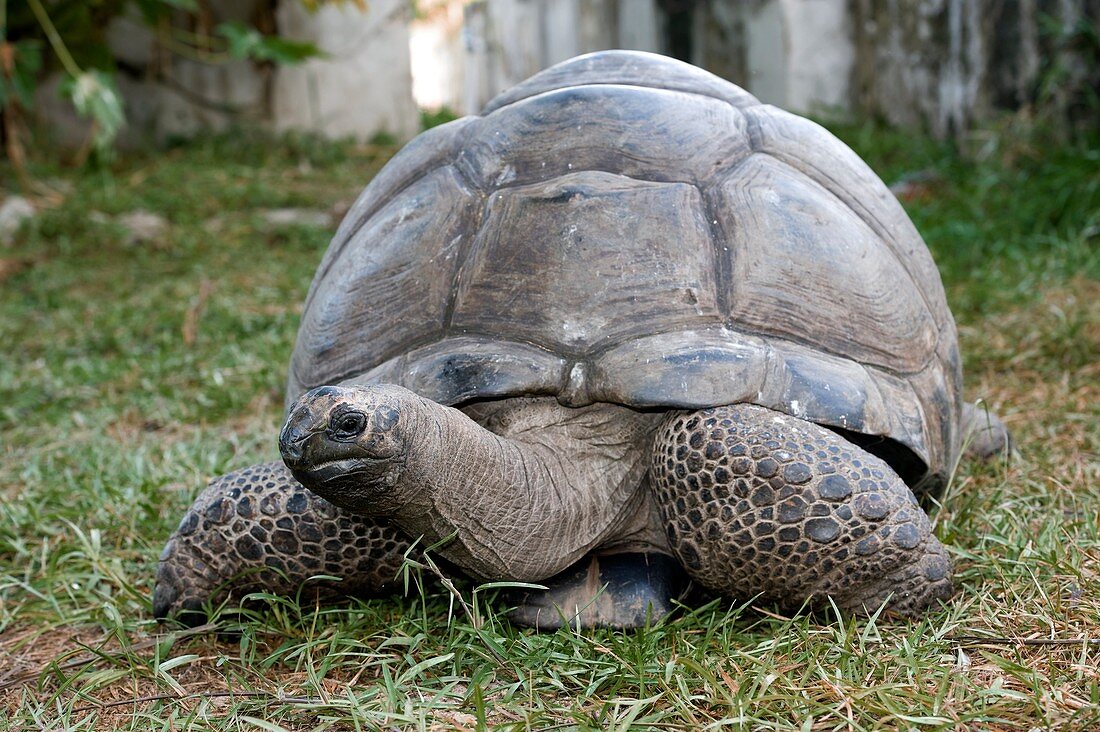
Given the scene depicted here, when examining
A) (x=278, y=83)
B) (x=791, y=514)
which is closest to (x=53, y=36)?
(x=278, y=83)

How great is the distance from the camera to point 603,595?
7.42 feet

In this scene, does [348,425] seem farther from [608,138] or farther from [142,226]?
[142,226]

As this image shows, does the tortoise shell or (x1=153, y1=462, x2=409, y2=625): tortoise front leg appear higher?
the tortoise shell

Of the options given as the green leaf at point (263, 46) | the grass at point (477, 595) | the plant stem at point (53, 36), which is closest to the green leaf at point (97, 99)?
the plant stem at point (53, 36)

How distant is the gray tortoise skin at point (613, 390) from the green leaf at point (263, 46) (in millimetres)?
6005

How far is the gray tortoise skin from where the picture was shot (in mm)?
2117

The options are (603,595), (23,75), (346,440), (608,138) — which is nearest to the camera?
(346,440)

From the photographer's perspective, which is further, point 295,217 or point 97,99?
point 295,217

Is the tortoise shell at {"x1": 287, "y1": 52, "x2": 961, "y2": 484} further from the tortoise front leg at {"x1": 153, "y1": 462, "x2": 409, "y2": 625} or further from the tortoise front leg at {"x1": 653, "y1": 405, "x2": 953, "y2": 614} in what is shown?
the tortoise front leg at {"x1": 153, "y1": 462, "x2": 409, "y2": 625}

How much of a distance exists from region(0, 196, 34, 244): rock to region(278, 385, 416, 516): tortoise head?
5724 millimetres

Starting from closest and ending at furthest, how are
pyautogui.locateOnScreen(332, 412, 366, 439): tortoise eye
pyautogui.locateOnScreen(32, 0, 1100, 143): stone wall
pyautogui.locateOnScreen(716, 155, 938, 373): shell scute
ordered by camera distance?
pyautogui.locateOnScreen(332, 412, 366, 439): tortoise eye < pyautogui.locateOnScreen(716, 155, 938, 373): shell scute < pyautogui.locateOnScreen(32, 0, 1100, 143): stone wall

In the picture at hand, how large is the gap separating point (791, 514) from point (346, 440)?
2.75 feet

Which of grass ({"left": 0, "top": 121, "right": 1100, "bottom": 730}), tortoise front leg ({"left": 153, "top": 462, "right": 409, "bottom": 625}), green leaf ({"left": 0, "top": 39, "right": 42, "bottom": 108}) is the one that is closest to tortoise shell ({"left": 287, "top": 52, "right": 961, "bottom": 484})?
tortoise front leg ({"left": 153, "top": 462, "right": 409, "bottom": 625})

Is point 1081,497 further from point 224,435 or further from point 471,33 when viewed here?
point 471,33
